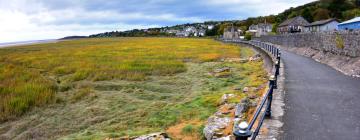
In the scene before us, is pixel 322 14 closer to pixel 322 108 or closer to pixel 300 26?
pixel 300 26

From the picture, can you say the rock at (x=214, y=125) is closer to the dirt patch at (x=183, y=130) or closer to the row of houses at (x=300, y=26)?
the dirt patch at (x=183, y=130)

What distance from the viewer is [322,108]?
28.3 feet

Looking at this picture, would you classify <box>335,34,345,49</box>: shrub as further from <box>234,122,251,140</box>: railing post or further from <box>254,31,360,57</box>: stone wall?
<box>234,122,251,140</box>: railing post

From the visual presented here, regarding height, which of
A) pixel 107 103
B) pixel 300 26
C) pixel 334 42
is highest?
pixel 300 26

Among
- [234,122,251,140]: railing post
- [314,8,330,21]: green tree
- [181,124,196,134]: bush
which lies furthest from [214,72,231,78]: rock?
[314,8,330,21]: green tree

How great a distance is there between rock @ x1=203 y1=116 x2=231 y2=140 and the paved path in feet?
5.95

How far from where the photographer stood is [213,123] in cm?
962

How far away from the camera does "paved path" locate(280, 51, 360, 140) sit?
6.61 m

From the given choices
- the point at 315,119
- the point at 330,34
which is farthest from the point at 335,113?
the point at 330,34

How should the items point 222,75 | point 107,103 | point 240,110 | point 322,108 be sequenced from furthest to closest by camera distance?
point 222,75
point 107,103
point 240,110
point 322,108

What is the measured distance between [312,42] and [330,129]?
2225 centimetres

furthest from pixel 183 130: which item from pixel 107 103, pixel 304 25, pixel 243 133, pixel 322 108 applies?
pixel 304 25

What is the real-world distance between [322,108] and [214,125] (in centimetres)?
298

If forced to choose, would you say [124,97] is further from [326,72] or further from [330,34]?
[330,34]
